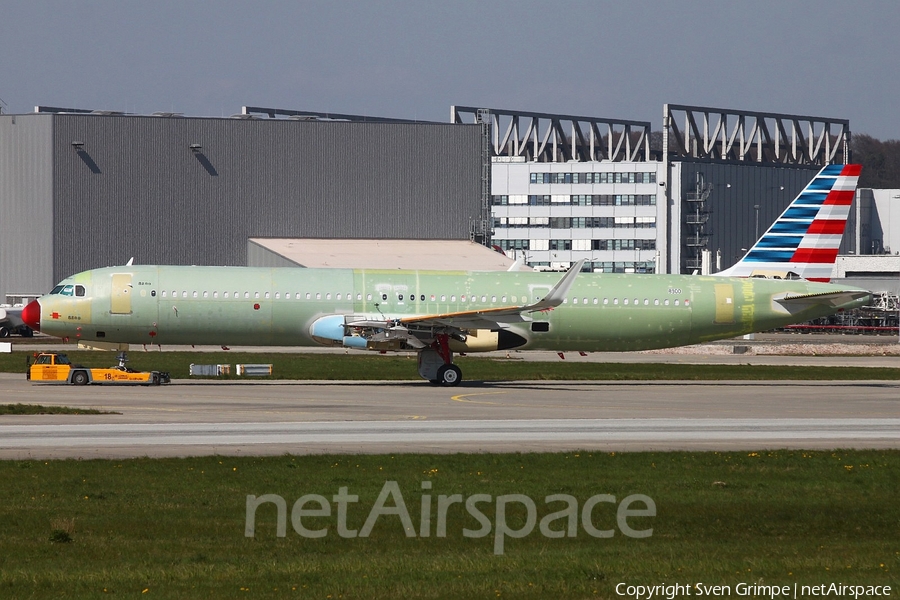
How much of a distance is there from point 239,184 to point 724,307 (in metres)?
51.6

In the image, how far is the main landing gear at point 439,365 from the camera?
44.6m

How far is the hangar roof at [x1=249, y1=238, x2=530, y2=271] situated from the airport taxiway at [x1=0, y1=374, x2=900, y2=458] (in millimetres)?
39074

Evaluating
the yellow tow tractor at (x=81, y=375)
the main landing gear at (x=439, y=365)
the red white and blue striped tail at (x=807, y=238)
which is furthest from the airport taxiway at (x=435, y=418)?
the red white and blue striped tail at (x=807, y=238)

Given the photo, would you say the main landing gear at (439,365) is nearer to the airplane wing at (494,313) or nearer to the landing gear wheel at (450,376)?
the landing gear wheel at (450,376)

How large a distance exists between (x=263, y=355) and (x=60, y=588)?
5070 cm

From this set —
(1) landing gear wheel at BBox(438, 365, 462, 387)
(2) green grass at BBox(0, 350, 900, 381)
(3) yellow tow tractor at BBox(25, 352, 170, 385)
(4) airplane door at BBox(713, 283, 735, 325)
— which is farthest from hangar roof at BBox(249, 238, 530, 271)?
(3) yellow tow tractor at BBox(25, 352, 170, 385)

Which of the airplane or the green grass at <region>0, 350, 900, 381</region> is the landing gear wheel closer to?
the airplane

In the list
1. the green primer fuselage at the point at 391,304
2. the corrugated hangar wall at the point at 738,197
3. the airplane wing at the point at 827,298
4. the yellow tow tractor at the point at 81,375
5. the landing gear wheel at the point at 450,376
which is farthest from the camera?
the corrugated hangar wall at the point at 738,197

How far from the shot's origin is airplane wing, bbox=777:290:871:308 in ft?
154

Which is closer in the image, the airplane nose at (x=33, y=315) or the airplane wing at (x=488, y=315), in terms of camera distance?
the airplane wing at (x=488, y=315)

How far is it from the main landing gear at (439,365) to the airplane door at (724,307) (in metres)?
11.3

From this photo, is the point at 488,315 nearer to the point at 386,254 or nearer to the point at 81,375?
the point at 81,375

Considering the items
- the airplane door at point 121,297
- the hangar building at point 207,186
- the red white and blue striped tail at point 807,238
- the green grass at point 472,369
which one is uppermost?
the hangar building at point 207,186

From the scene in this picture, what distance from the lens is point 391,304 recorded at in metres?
45.3
